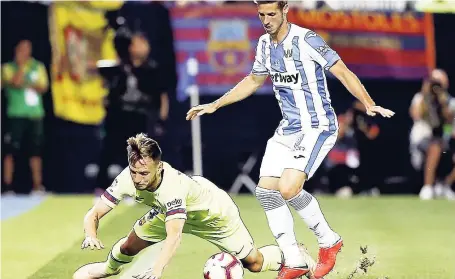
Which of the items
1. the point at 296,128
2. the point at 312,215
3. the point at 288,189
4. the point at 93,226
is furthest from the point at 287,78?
the point at 93,226

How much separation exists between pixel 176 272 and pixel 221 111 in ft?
22.3

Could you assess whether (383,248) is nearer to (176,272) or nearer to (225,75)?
(176,272)

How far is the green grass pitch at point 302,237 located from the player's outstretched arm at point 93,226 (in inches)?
56.2

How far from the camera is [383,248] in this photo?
10.6 metres

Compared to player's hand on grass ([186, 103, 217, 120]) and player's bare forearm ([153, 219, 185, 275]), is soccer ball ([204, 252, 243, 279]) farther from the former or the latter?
player's hand on grass ([186, 103, 217, 120])

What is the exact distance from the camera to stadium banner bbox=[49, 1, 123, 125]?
15648mm

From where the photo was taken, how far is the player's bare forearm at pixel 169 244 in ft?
23.1

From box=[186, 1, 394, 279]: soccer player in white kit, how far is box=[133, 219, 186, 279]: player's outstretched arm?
3.61ft

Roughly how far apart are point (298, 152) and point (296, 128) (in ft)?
0.90

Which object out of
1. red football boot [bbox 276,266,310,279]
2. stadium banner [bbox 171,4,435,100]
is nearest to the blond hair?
red football boot [bbox 276,266,310,279]

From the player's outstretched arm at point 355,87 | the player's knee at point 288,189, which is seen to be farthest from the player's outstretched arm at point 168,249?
the player's outstretched arm at point 355,87

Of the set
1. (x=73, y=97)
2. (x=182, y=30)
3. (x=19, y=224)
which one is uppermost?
(x=182, y=30)

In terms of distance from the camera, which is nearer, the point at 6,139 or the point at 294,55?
the point at 294,55

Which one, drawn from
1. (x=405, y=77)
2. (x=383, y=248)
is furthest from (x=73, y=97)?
(x=383, y=248)
